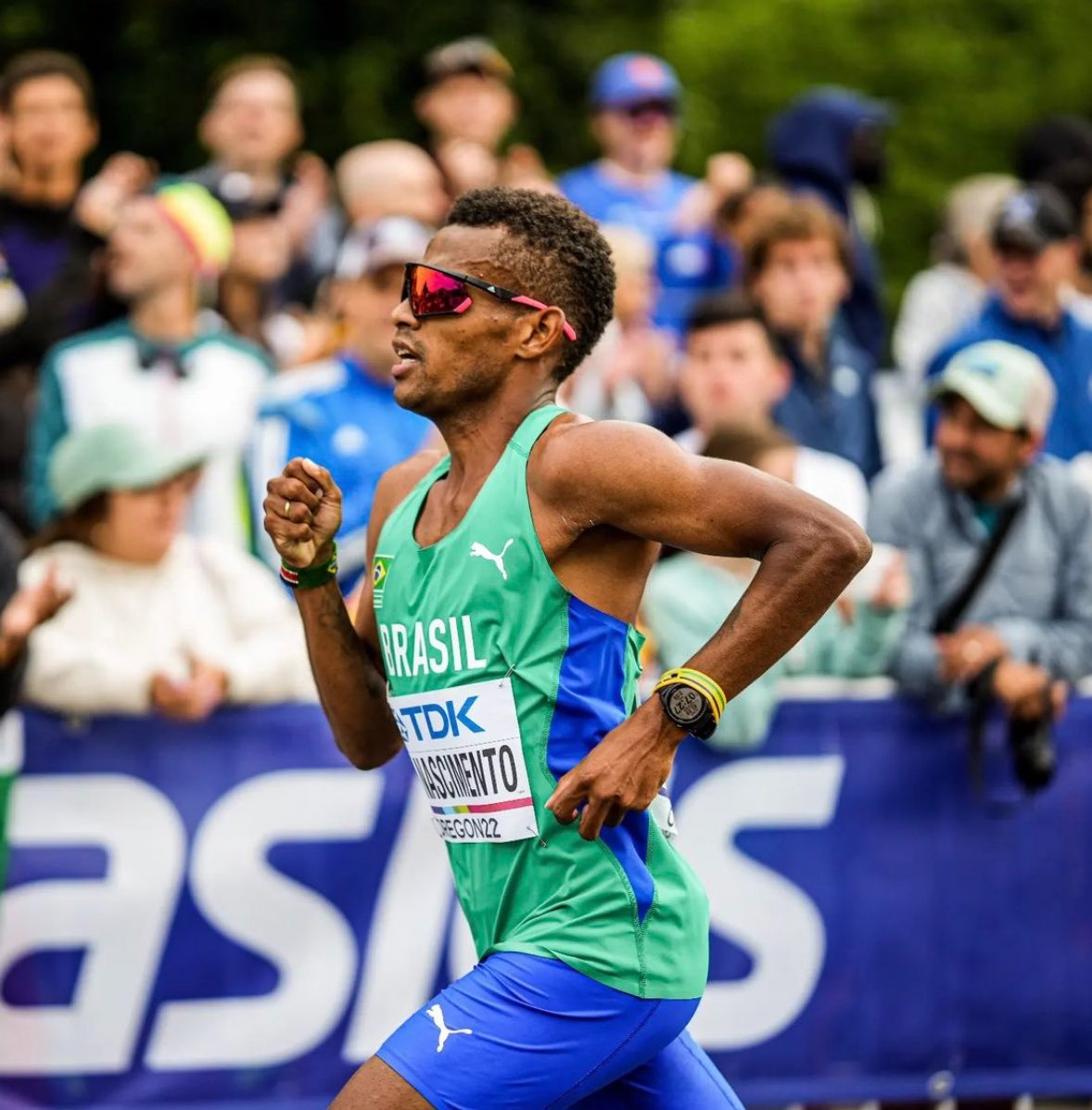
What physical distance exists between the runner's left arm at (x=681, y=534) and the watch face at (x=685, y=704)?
0.02 metres

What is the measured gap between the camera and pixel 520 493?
4.31 metres

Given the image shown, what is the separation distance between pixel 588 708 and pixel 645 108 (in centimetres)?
648

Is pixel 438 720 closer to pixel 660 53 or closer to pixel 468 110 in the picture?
pixel 468 110

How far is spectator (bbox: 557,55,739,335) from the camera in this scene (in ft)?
33.4

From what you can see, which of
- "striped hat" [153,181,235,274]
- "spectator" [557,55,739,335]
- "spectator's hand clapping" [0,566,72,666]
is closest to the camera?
"spectator's hand clapping" [0,566,72,666]

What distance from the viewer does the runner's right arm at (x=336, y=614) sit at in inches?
175

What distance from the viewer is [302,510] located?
4.44 m

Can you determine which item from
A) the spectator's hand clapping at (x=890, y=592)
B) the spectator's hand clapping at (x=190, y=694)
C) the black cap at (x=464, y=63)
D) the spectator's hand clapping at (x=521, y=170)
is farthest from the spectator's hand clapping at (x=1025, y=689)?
the black cap at (x=464, y=63)

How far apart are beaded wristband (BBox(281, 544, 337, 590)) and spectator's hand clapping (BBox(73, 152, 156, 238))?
424 cm

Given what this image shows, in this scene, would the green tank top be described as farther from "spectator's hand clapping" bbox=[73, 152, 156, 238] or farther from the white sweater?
"spectator's hand clapping" bbox=[73, 152, 156, 238]

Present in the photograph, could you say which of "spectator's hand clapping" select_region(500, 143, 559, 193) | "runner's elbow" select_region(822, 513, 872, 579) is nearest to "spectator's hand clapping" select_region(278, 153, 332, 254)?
"spectator's hand clapping" select_region(500, 143, 559, 193)

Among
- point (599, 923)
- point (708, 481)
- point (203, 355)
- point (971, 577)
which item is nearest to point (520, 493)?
point (708, 481)

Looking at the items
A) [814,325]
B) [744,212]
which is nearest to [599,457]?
[814,325]

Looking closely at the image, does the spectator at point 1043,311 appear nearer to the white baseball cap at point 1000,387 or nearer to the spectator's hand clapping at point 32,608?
the white baseball cap at point 1000,387
